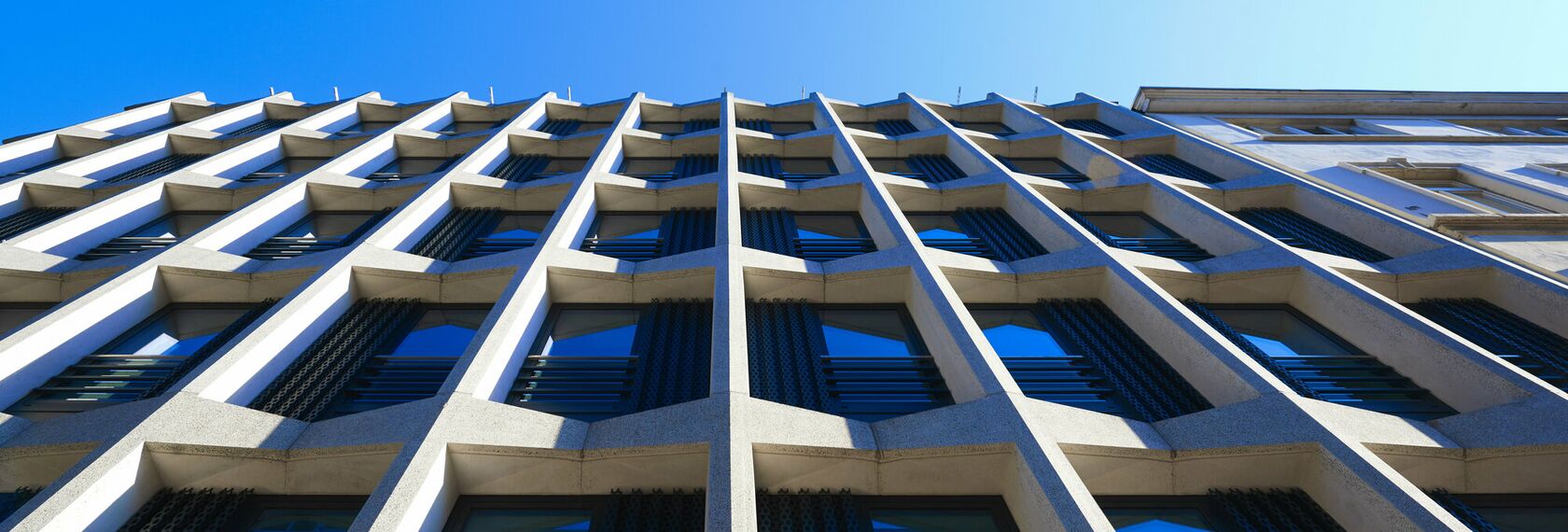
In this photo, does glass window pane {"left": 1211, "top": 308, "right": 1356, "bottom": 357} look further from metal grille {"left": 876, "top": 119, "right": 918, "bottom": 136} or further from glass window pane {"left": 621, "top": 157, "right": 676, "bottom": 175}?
glass window pane {"left": 621, "top": 157, "right": 676, "bottom": 175}

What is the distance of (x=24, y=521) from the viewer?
17.3 feet

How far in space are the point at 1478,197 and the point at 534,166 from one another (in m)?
24.3

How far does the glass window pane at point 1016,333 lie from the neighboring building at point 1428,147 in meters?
7.83

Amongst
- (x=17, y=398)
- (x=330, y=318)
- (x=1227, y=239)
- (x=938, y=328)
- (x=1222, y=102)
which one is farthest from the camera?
(x=1222, y=102)

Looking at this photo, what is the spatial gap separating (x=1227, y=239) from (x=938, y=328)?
689cm

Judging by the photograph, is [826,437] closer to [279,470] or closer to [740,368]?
[740,368]

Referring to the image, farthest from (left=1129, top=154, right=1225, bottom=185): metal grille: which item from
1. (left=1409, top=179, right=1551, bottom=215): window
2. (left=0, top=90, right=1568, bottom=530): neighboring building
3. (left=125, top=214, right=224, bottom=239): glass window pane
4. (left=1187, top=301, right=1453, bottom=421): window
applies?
(left=125, top=214, right=224, bottom=239): glass window pane

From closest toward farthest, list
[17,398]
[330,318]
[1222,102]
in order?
[17,398] → [330,318] → [1222,102]

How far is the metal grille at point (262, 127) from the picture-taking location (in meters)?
22.0

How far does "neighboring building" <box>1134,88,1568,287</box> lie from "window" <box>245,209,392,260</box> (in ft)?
68.3

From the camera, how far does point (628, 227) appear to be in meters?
14.7

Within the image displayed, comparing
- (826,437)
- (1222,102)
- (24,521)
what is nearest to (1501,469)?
(826,437)

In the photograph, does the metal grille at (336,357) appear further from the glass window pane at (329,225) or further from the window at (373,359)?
the glass window pane at (329,225)

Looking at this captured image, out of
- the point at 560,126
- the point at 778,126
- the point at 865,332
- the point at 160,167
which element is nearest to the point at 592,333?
the point at 865,332
